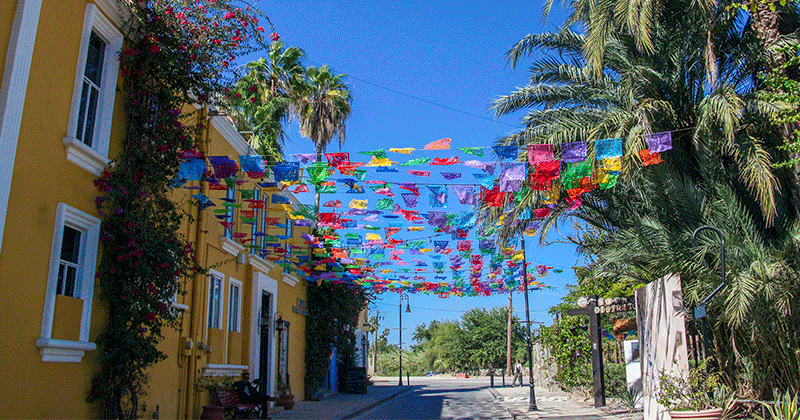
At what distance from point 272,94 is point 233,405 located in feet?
49.9

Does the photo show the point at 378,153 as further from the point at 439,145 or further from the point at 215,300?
the point at 215,300

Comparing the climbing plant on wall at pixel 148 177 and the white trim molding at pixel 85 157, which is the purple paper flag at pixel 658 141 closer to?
the climbing plant on wall at pixel 148 177

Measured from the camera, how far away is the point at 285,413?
1636cm

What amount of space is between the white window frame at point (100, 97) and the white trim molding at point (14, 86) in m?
0.97

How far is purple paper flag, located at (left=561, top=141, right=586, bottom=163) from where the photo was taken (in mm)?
11875

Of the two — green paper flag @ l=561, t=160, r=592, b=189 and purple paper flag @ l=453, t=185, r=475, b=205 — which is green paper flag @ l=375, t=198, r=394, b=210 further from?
green paper flag @ l=561, t=160, r=592, b=189

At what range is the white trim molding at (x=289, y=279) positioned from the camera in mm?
20234

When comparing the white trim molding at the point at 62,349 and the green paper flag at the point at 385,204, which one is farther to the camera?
the green paper flag at the point at 385,204

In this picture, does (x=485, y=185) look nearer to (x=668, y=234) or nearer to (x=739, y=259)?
(x=668, y=234)

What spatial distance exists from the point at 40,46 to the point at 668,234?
11048mm

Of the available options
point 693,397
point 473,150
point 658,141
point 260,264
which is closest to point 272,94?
point 260,264

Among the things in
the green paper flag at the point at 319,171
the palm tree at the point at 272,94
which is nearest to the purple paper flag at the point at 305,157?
the green paper flag at the point at 319,171

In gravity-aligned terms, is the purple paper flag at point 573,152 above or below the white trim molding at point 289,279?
above

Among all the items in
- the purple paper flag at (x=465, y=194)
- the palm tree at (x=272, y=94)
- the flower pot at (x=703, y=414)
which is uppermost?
the palm tree at (x=272, y=94)
